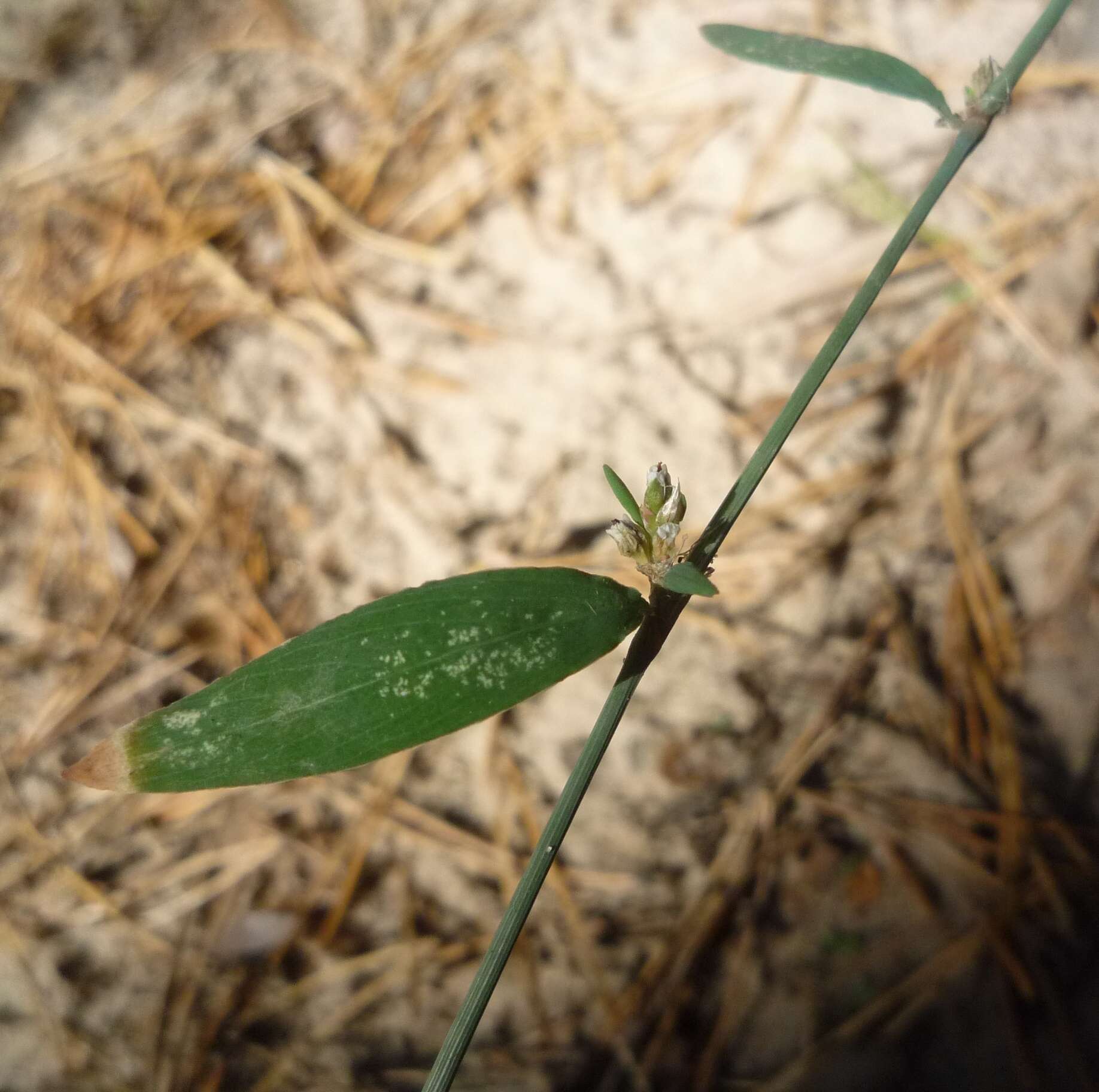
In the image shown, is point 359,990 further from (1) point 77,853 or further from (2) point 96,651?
(2) point 96,651

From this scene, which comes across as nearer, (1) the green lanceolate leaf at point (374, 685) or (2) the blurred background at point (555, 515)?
(1) the green lanceolate leaf at point (374, 685)

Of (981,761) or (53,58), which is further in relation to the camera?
(53,58)

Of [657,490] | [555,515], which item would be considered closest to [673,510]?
[657,490]

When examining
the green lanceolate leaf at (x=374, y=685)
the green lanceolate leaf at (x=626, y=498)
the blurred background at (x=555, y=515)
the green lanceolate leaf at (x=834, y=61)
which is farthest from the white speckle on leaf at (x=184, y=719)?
the blurred background at (x=555, y=515)

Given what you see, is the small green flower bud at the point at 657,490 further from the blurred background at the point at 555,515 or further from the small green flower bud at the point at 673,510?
the blurred background at the point at 555,515

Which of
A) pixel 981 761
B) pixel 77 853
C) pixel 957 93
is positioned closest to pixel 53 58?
pixel 77 853

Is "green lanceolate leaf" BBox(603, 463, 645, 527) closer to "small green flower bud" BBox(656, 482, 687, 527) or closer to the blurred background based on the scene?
"small green flower bud" BBox(656, 482, 687, 527)

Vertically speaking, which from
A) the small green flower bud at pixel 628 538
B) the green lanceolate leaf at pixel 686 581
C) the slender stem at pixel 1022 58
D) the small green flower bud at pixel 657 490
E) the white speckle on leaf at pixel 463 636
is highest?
the slender stem at pixel 1022 58
